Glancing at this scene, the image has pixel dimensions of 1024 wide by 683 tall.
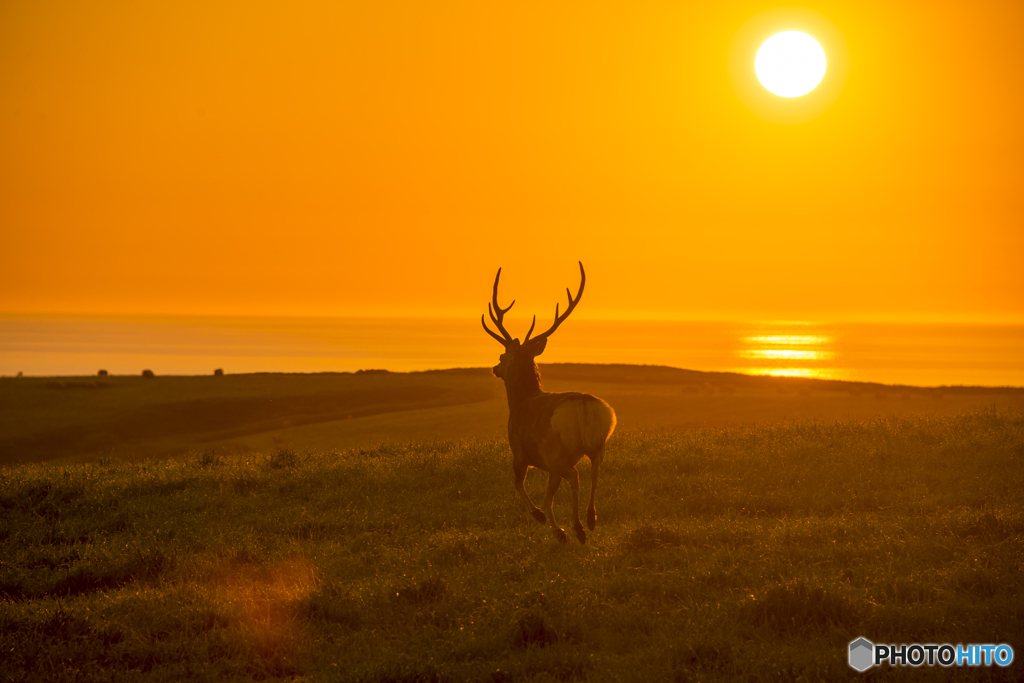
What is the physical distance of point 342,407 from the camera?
32.7 m

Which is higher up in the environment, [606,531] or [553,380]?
[553,380]

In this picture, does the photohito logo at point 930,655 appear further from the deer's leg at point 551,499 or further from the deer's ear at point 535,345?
the deer's ear at point 535,345

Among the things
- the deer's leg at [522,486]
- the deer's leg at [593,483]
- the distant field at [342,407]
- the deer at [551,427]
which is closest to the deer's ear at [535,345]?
the deer at [551,427]

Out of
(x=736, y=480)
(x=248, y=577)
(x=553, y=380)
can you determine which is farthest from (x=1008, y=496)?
(x=553, y=380)

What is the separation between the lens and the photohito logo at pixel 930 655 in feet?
19.4

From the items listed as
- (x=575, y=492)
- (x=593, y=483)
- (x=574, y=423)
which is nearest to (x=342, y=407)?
(x=593, y=483)

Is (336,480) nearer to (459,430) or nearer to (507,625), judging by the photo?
(507,625)

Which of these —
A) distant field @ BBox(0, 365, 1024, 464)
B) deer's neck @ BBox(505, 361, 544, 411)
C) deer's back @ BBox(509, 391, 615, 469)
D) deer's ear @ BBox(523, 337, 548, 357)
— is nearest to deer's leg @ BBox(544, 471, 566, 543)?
deer's back @ BBox(509, 391, 615, 469)

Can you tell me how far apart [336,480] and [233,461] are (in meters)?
3.72

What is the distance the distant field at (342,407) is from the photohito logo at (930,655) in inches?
584

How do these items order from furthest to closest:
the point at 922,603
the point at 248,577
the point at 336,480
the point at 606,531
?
the point at 336,480 → the point at 606,531 → the point at 248,577 → the point at 922,603

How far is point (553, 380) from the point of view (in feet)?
128

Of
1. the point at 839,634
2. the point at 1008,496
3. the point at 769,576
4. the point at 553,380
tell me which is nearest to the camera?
the point at 839,634

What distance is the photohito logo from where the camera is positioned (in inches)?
232
